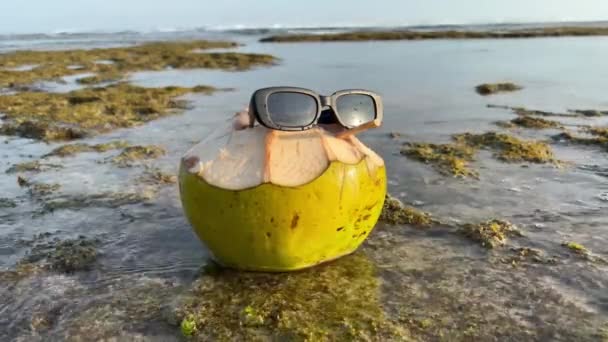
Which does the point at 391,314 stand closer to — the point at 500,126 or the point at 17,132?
the point at 500,126

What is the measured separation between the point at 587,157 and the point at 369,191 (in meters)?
4.68

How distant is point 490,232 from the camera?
4.75m

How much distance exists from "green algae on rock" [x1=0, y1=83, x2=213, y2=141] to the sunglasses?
22.3 feet

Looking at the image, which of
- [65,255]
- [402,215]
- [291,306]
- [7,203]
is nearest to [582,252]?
[402,215]

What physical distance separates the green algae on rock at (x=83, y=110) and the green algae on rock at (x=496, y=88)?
280 inches

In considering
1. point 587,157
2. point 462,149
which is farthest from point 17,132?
point 587,157

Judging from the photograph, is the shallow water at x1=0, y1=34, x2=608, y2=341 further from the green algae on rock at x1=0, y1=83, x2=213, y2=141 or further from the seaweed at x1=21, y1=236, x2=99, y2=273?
the green algae on rock at x1=0, y1=83, x2=213, y2=141

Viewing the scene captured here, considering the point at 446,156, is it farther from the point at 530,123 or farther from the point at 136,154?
the point at 136,154

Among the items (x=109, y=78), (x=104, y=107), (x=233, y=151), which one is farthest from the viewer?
(x=109, y=78)

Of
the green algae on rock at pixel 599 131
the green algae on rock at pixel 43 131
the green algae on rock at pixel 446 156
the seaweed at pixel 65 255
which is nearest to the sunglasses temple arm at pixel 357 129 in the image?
the seaweed at pixel 65 255

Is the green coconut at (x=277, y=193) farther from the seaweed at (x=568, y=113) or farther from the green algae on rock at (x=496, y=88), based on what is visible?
the green algae on rock at (x=496, y=88)

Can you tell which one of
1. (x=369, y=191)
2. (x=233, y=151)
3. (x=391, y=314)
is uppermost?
(x=233, y=151)

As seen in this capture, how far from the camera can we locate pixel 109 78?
18.9 meters

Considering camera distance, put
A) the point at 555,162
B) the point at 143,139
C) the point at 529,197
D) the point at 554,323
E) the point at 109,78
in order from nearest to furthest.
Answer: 1. the point at 554,323
2. the point at 529,197
3. the point at 555,162
4. the point at 143,139
5. the point at 109,78
